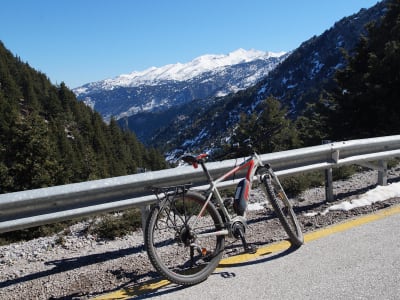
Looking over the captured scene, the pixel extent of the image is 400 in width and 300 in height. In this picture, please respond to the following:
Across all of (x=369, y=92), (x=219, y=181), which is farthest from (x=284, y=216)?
(x=369, y=92)

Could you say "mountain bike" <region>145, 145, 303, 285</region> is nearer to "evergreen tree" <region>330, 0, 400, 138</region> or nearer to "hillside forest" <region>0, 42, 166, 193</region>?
"evergreen tree" <region>330, 0, 400, 138</region>

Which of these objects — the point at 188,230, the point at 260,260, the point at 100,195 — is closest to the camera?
the point at 188,230

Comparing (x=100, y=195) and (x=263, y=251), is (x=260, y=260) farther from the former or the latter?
(x=100, y=195)

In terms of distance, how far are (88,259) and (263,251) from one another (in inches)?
79.3

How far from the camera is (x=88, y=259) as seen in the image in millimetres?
4375

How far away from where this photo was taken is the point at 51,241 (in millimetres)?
5148

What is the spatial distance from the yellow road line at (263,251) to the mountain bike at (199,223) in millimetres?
126

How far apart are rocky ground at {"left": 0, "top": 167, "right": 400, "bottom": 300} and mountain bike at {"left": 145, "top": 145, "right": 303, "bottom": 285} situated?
15.9 inches

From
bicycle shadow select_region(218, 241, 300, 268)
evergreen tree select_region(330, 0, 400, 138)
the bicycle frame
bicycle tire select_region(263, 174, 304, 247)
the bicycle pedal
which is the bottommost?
bicycle shadow select_region(218, 241, 300, 268)

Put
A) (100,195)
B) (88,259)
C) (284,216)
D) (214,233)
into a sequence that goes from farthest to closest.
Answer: (88,259), (284,216), (100,195), (214,233)

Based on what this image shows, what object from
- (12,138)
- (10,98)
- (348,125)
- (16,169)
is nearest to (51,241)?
(348,125)

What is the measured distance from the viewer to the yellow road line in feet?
11.1

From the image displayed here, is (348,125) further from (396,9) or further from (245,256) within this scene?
(245,256)

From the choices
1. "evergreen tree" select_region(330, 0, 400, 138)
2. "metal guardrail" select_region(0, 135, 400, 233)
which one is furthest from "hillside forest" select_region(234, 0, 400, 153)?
"metal guardrail" select_region(0, 135, 400, 233)
